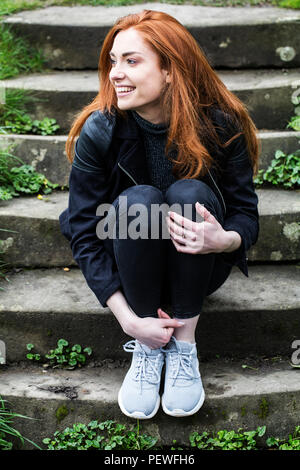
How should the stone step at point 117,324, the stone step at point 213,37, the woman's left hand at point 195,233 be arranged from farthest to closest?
the stone step at point 213,37, the stone step at point 117,324, the woman's left hand at point 195,233

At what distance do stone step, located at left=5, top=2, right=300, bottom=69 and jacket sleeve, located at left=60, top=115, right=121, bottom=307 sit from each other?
1559 millimetres

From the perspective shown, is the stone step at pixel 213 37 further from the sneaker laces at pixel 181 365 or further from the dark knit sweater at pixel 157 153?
the sneaker laces at pixel 181 365

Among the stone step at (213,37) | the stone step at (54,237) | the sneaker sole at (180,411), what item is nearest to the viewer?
the sneaker sole at (180,411)

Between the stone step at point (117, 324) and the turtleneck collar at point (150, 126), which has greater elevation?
the turtleneck collar at point (150, 126)

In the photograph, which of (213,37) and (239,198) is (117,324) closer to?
(239,198)

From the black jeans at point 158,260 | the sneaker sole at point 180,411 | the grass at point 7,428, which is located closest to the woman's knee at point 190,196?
the black jeans at point 158,260

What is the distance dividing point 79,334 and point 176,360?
45cm

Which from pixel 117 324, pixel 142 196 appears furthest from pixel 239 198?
pixel 117 324

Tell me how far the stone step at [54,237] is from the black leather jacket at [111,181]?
46 cm

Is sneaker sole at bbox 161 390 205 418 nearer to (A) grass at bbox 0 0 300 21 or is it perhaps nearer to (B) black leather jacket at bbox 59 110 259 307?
(B) black leather jacket at bbox 59 110 259 307

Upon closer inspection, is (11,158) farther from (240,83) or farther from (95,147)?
(240,83)

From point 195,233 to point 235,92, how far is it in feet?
4.79

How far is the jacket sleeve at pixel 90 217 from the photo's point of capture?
6.63ft

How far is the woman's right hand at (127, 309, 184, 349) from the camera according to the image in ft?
6.43
